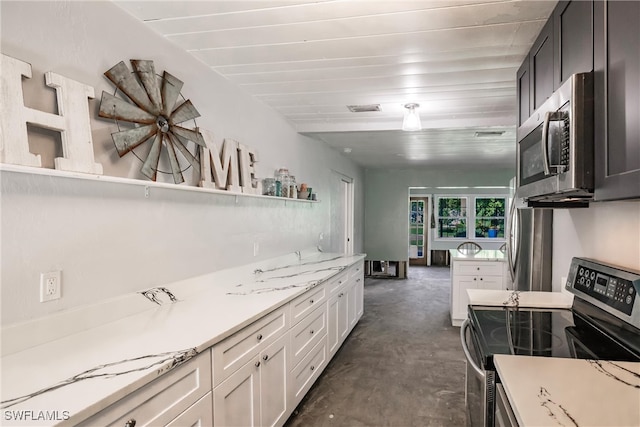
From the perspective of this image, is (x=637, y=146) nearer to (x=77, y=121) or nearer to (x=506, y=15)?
(x=506, y=15)

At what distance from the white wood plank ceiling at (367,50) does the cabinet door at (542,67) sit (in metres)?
0.07

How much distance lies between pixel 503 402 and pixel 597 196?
27.9 inches

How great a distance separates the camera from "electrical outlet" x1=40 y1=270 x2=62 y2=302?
1338 mm

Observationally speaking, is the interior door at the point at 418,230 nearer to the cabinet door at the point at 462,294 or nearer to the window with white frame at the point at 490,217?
the window with white frame at the point at 490,217

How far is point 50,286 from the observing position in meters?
1.36

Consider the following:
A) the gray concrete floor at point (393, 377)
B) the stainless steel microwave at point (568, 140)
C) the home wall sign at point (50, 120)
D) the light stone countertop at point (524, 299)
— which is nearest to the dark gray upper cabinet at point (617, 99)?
the stainless steel microwave at point (568, 140)

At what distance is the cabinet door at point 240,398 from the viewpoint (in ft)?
5.07

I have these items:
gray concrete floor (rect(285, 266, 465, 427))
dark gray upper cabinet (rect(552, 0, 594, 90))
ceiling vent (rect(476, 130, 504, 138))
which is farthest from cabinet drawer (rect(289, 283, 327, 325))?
ceiling vent (rect(476, 130, 504, 138))

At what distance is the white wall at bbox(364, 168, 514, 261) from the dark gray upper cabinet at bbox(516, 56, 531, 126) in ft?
19.2

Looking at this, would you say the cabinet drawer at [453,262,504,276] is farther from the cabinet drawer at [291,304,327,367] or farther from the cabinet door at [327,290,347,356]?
the cabinet drawer at [291,304,327,367]

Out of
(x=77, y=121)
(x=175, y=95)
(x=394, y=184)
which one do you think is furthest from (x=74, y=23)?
(x=394, y=184)

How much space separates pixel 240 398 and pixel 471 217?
8.73m

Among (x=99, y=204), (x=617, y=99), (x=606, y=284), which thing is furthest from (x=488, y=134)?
(x=99, y=204)

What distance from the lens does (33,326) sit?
4.24 ft
